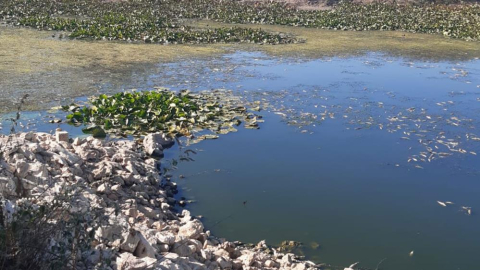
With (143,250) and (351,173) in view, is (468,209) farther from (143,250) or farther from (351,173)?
(143,250)

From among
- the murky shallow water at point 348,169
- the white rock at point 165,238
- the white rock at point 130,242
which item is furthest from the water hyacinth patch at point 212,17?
the white rock at point 130,242

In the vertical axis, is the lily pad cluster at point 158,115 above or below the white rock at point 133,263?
below

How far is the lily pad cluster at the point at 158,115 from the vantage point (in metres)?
9.27

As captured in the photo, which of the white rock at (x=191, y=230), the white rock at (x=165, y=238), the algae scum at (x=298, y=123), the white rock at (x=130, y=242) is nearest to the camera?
the white rock at (x=130, y=242)

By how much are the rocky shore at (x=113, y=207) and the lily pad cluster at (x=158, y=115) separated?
4.57 feet

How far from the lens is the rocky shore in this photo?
3.92 metres

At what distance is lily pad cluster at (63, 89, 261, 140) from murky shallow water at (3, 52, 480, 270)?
0.48 m

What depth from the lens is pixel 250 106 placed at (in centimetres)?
1097

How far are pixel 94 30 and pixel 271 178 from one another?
1276cm

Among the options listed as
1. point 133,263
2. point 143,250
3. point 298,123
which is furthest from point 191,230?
point 298,123

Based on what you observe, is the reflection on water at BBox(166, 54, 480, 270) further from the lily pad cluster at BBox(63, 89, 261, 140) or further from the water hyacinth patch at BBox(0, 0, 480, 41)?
the water hyacinth patch at BBox(0, 0, 480, 41)

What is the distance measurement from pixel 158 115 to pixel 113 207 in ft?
14.5

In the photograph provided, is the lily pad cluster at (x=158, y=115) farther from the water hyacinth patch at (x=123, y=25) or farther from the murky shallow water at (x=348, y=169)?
the water hyacinth patch at (x=123, y=25)

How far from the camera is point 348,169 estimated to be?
810 cm
